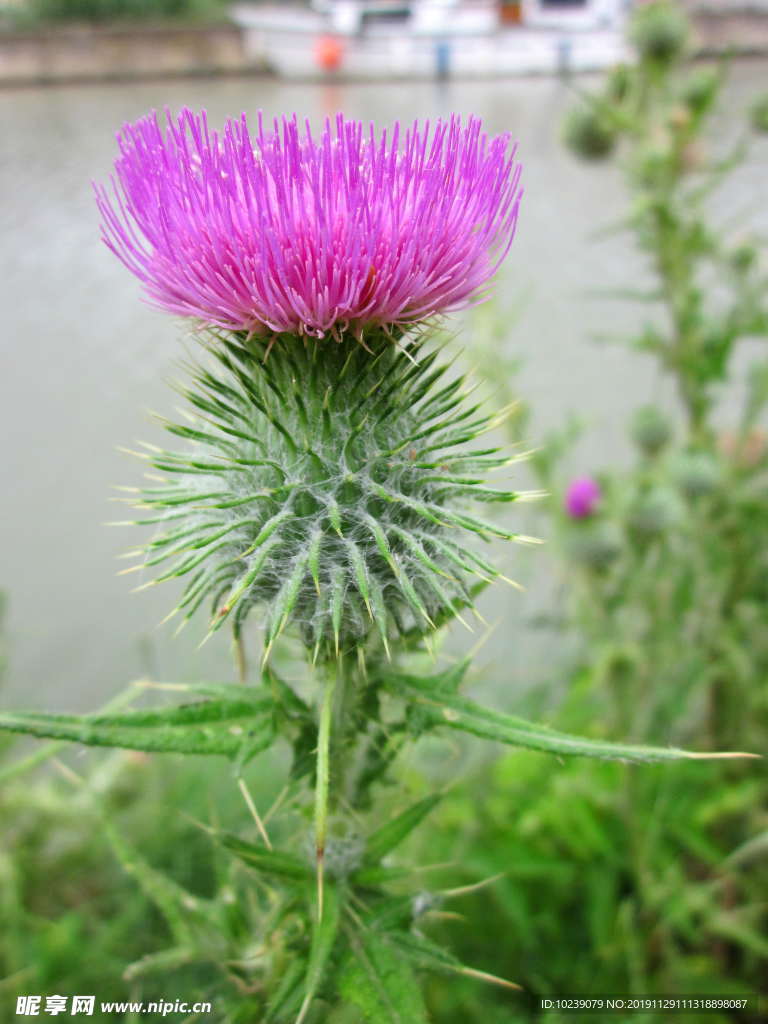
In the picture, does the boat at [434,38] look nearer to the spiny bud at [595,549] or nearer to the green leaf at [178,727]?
the spiny bud at [595,549]

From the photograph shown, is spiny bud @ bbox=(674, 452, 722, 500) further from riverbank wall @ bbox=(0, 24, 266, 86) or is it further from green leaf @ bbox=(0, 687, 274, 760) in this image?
riverbank wall @ bbox=(0, 24, 266, 86)

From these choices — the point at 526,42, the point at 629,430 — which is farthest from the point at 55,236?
the point at 526,42

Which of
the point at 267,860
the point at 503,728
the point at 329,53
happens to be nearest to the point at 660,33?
the point at 503,728

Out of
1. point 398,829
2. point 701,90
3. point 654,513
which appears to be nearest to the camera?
point 398,829

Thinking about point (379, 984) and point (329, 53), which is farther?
point (329, 53)

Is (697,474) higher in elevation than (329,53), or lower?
lower

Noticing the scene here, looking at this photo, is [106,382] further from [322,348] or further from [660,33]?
[322,348]

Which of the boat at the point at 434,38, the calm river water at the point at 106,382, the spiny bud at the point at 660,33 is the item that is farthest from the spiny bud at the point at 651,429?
the boat at the point at 434,38
